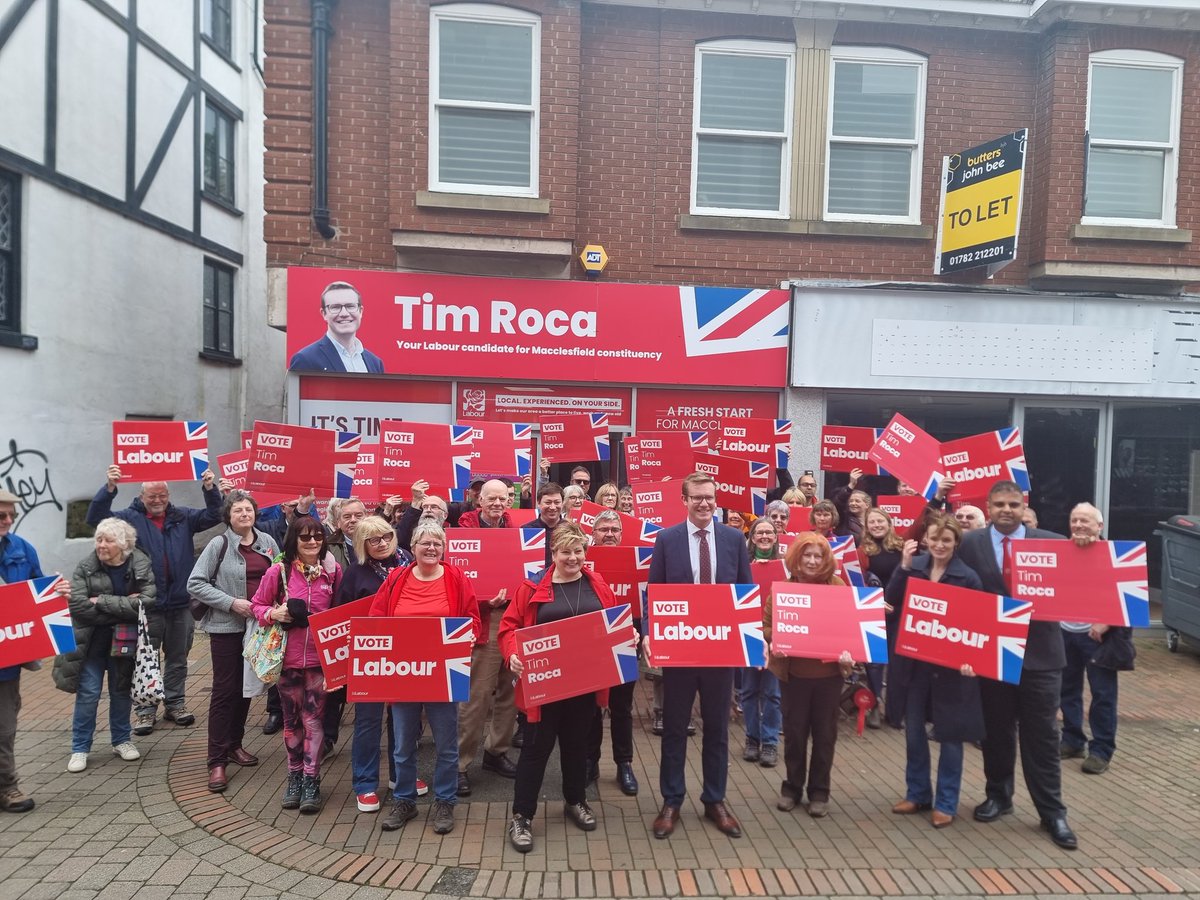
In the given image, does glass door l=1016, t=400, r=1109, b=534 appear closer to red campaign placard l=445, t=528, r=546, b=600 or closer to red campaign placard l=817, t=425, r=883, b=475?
red campaign placard l=817, t=425, r=883, b=475

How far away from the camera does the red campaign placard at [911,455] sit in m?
6.81

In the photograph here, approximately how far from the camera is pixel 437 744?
15.0 feet

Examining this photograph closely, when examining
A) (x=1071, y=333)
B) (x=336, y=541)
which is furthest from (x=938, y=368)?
(x=336, y=541)

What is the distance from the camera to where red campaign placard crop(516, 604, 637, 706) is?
4.23 metres

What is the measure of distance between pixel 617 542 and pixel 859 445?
164 inches

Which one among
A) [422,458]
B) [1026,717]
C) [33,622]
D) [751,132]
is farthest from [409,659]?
[751,132]

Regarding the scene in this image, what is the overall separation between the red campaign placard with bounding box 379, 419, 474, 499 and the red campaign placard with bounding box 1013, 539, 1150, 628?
4474 mm

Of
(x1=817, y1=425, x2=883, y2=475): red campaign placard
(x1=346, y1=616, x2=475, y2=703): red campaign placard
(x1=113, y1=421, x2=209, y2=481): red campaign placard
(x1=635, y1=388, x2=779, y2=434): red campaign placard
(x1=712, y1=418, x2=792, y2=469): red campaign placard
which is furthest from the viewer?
(x1=635, y1=388, x2=779, y2=434): red campaign placard

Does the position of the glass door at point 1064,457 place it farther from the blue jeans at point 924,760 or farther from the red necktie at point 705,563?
the red necktie at point 705,563

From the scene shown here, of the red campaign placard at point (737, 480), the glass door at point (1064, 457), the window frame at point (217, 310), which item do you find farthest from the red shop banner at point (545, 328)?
the window frame at point (217, 310)

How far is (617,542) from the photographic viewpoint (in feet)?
18.5

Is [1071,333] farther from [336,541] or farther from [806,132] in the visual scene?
[336,541]

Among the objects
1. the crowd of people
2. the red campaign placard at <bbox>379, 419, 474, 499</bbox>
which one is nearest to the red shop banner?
the red campaign placard at <bbox>379, 419, 474, 499</bbox>

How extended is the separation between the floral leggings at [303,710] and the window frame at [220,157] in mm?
13367
